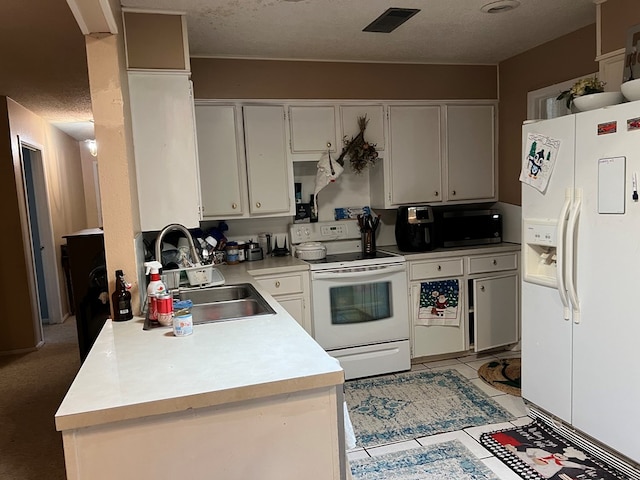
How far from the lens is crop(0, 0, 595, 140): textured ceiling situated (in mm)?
2570

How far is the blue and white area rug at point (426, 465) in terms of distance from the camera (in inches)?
89.1

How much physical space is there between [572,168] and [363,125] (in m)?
1.72

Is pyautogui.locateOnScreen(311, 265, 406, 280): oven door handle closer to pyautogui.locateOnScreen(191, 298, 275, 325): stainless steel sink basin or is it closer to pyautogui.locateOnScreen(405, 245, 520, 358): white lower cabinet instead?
pyautogui.locateOnScreen(405, 245, 520, 358): white lower cabinet

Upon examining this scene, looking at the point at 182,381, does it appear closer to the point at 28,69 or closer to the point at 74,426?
the point at 74,426

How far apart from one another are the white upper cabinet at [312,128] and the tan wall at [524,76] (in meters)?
1.45

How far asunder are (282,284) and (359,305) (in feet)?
1.94

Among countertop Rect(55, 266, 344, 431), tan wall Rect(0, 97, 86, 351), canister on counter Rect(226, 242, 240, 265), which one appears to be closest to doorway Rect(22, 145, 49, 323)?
tan wall Rect(0, 97, 86, 351)

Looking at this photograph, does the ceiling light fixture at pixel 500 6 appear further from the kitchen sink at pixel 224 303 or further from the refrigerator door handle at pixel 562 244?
the kitchen sink at pixel 224 303

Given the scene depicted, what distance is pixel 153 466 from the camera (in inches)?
49.6

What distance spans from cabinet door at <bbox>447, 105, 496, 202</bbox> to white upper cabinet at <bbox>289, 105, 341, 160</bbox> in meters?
1.00

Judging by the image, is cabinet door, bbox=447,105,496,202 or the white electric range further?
cabinet door, bbox=447,105,496,202

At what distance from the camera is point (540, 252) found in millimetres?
2631

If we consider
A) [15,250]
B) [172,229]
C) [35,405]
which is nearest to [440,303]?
[172,229]

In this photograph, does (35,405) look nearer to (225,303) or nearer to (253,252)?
(253,252)
